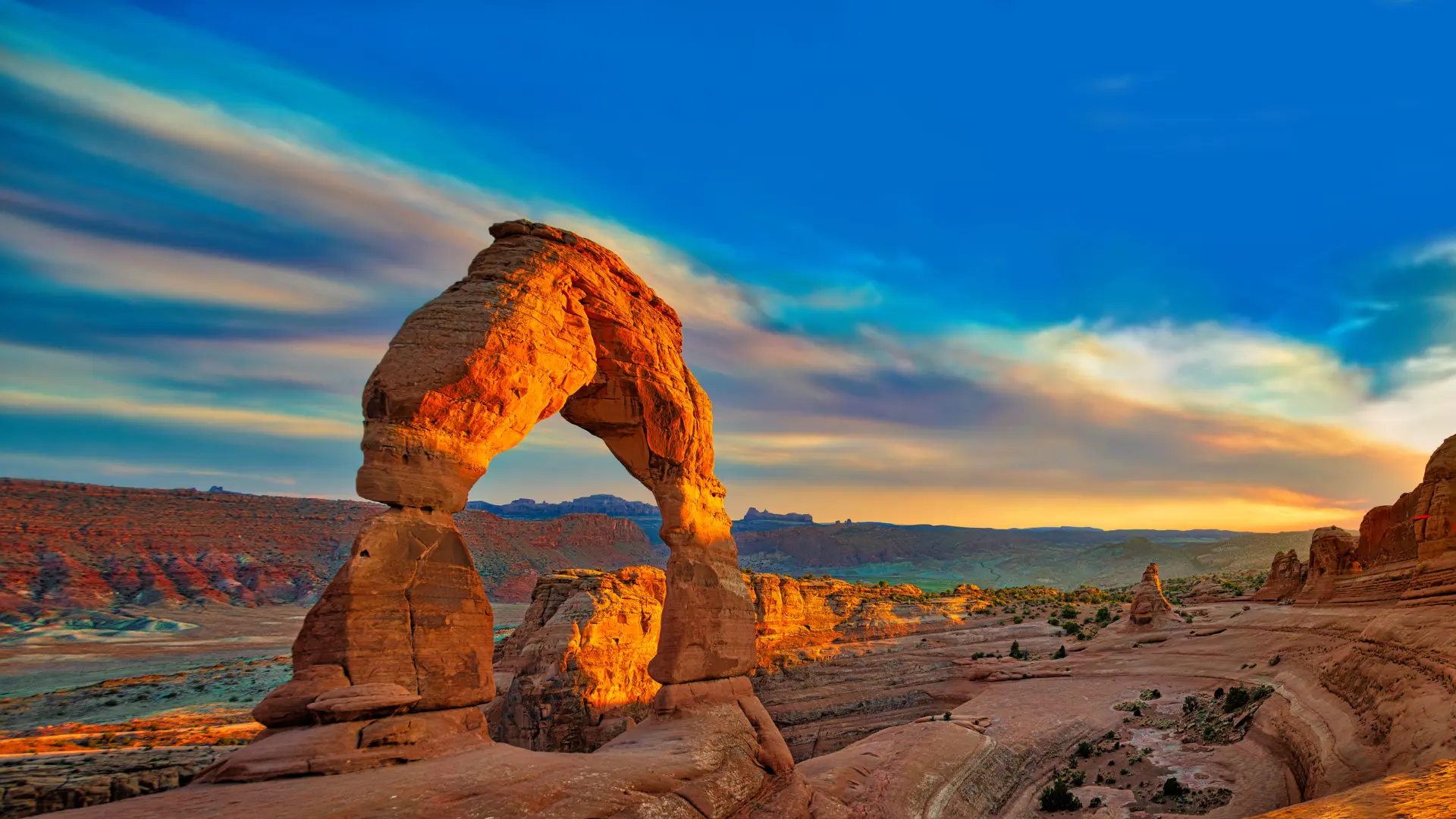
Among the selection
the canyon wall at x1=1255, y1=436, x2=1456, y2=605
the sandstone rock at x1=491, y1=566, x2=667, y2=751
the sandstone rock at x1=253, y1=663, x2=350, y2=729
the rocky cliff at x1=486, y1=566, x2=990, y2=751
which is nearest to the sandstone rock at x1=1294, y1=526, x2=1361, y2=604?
the canyon wall at x1=1255, y1=436, x2=1456, y2=605

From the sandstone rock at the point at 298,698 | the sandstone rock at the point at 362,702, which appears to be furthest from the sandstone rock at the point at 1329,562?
the sandstone rock at the point at 298,698

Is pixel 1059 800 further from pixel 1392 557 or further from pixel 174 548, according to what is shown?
pixel 174 548

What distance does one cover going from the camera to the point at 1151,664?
109ft

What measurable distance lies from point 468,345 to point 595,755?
777 cm

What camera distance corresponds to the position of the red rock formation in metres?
39.4

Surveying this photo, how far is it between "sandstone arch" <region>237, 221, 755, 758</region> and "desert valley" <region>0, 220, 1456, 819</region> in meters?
0.06

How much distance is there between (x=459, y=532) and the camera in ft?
38.8

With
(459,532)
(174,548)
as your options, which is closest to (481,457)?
(459,532)

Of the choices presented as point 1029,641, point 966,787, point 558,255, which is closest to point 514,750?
point 558,255

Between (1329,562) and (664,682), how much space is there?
1482 inches

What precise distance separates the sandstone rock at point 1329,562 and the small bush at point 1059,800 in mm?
22001

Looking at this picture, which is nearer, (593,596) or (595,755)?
(595,755)

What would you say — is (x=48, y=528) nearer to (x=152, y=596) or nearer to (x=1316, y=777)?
(x=152, y=596)

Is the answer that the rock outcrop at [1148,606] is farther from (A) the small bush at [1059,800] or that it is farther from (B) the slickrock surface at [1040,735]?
(A) the small bush at [1059,800]
